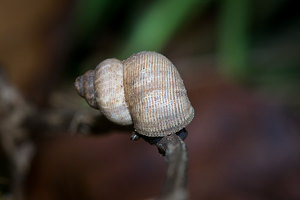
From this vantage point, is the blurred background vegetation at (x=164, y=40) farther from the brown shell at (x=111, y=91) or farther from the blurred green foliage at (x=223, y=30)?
the brown shell at (x=111, y=91)

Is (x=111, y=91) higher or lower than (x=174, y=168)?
higher

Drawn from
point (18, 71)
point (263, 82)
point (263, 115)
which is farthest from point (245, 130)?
point (18, 71)

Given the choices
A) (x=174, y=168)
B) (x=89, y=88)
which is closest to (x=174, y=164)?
(x=174, y=168)

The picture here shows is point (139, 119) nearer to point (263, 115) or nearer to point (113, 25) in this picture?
point (263, 115)

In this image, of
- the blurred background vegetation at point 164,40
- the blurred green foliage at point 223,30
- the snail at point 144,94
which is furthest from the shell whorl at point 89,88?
the blurred green foliage at point 223,30

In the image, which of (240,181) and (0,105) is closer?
(240,181)

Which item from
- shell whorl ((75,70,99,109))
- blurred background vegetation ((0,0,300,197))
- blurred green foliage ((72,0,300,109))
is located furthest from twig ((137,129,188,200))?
blurred green foliage ((72,0,300,109))

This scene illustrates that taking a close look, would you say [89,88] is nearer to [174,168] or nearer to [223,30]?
[174,168]
